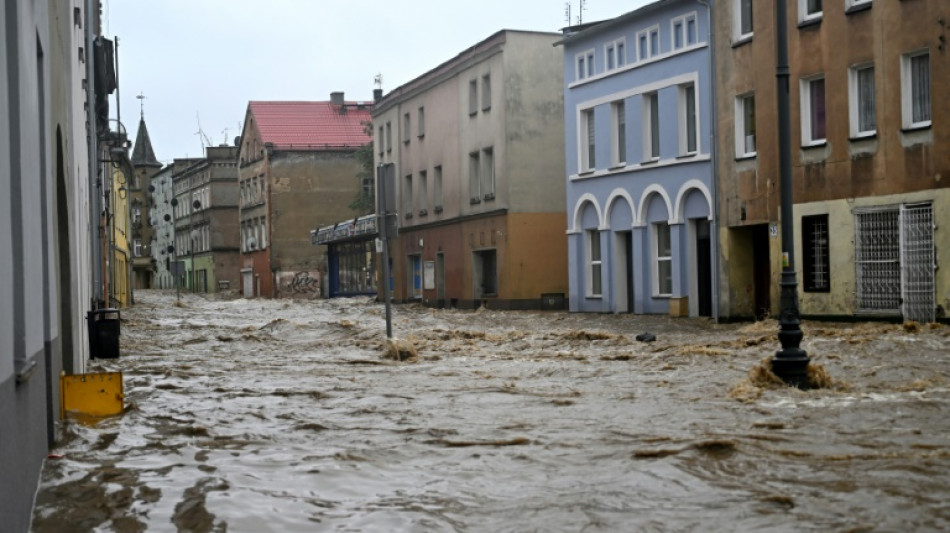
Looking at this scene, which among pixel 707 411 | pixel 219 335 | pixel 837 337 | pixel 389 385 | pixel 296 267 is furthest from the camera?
pixel 296 267

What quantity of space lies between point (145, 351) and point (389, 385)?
33.5 feet

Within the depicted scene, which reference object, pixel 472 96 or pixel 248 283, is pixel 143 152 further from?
pixel 472 96

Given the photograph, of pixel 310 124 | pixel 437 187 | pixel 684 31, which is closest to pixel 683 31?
pixel 684 31

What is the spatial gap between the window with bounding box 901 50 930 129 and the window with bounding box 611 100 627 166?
12.8m

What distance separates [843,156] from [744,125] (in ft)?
14.8

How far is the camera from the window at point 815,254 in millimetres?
28047

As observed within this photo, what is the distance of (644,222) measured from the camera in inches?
1428

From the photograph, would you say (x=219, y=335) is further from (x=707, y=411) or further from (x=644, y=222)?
(x=707, y=411)

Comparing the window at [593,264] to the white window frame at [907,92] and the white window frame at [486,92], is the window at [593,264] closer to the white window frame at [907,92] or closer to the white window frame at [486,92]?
the white window frame at [486,92]

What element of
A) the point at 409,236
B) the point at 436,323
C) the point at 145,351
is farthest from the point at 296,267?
the point at 145,351

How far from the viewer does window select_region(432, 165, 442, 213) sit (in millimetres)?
52875

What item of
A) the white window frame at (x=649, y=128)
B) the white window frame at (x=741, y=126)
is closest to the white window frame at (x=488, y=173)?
the white window frame at (x=649, y=128)

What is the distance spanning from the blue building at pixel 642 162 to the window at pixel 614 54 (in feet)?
0.13

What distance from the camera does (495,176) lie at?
46.1 metres
